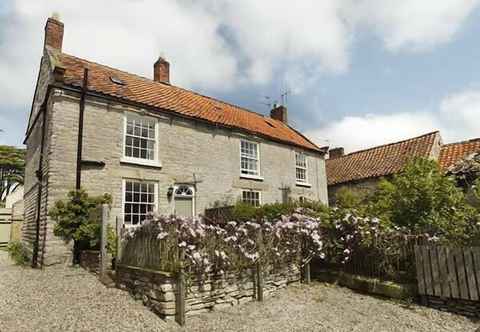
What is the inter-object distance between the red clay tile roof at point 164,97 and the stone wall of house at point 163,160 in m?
0.49

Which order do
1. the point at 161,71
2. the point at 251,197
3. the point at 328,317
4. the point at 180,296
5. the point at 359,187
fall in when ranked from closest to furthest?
the point at 180,296
the point at 328,317
the point at 251,197
the point at 161,71
the point at 359,187

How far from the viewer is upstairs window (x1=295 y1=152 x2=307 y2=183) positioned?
20.0 metres

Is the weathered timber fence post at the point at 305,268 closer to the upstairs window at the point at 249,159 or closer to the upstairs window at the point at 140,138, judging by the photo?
the upstairs window at the point at 140,138

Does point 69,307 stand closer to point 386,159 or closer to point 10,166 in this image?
point 386,159

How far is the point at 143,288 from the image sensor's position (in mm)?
6719

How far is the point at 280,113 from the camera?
25.1m

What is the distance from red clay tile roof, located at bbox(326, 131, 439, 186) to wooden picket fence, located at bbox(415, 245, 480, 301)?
1369 centimetres

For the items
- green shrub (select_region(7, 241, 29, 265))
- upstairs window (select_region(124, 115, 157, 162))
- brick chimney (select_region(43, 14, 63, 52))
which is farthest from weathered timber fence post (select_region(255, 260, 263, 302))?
brick chimney (select_region(43, 14, 63, 52))

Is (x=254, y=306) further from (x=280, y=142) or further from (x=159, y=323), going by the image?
(x=280, y=142)

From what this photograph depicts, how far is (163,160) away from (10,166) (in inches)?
1326

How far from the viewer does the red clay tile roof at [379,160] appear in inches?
819

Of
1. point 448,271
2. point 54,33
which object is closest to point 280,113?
point 54,33

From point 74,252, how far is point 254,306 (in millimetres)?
6652

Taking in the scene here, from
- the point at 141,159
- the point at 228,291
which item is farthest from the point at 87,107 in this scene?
the point at 228,291
